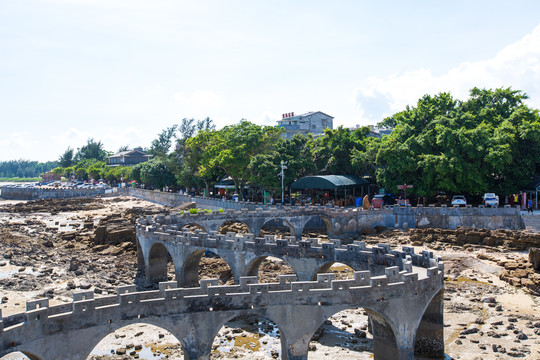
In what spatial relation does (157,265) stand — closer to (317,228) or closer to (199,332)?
(199,332)

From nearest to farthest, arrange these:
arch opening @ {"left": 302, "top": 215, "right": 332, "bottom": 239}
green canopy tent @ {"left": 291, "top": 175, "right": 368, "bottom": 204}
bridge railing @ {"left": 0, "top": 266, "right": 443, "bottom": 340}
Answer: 1. bridge railing @ {"left": 0, "top": 266, "right": 443, "bottom": 340}
2. arch opening @ {"left": 302, "top": 215, "right": 332, "bottom": 239}
3. green canopy tent @ {"left": 291, "top": 175, "right": 368, "bottom": 204}

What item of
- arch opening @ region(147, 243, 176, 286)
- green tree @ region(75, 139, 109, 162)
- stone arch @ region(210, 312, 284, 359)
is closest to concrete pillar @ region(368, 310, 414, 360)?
stone arch @ region(210, 312, 284, 359)

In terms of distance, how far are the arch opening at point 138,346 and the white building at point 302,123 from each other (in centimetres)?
7054

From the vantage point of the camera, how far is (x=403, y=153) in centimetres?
5325

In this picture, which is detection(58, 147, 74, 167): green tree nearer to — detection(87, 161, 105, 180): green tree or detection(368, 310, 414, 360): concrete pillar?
detection(87, 161, 105, 180): green tree

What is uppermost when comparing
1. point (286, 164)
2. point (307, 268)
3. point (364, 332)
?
point (286, 164)

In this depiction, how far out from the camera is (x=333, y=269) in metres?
35.7

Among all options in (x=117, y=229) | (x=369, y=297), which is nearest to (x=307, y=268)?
(x=369, y=297)

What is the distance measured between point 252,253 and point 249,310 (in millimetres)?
9794

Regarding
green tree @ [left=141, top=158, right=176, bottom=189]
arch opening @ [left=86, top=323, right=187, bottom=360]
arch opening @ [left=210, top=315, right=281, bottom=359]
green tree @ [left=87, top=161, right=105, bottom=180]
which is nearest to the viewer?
arch opening @ [left=86, top=323, right=187, bottom=360]

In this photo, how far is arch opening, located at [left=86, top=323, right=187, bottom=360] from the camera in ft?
70.5

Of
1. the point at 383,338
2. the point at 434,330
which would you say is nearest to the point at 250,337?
the point at 383,338

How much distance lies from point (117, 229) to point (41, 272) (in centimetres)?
1035

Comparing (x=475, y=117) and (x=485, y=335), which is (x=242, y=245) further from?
(x=475, y=117)
